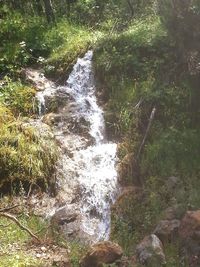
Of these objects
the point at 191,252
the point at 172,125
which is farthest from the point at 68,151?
the point at 191,252

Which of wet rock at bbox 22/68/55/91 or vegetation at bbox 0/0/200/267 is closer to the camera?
vegetation at bbox 0/0/200/267

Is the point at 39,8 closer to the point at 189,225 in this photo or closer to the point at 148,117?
the point at 148,117

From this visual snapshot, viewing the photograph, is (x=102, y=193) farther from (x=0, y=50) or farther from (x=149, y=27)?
(x=0, y=50)

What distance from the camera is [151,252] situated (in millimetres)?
6824

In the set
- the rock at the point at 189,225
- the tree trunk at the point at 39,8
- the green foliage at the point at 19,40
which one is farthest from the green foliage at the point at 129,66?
the tree trunk at the point at 39,8

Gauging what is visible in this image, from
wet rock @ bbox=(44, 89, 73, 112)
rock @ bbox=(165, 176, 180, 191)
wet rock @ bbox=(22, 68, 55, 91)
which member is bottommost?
rock @ bbox=(165, 176, 180, 191)

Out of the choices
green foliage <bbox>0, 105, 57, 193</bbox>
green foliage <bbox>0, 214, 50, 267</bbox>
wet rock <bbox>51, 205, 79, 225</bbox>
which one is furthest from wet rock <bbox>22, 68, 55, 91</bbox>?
green foliage <bbox>0, 214, 50, 267</bbox>

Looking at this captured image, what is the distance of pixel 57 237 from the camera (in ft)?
26.8

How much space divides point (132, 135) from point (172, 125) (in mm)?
908

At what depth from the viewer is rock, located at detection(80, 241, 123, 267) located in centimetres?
675

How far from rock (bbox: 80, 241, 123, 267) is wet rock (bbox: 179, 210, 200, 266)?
0.99 m

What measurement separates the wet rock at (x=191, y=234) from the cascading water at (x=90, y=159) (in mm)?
1772

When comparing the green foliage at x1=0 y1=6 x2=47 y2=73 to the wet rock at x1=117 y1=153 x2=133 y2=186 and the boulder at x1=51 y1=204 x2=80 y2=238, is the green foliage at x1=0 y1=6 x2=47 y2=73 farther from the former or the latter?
the boulder at x1=51 y1=204 x2=80 y2=238

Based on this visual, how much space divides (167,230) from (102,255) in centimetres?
116
